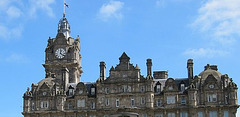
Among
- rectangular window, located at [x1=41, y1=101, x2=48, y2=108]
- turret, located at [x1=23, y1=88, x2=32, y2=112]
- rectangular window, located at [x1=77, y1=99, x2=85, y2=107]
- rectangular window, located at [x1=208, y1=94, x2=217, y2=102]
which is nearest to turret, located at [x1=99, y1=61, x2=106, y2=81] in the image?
rectangular window, located at [x1=77, y1=99, x2=85, y2=107]

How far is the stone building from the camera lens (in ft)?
274

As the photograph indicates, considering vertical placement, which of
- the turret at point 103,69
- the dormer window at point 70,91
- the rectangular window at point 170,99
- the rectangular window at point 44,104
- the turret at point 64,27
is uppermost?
the turret at point 64,27

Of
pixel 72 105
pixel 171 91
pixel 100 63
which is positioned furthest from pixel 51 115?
pixel 171 91

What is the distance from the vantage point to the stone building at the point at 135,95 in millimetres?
83438

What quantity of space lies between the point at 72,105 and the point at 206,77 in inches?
911

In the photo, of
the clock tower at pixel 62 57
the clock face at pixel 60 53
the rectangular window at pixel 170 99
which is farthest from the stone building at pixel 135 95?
the clock face at pixel 60 53

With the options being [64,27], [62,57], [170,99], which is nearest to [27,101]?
[62,57]

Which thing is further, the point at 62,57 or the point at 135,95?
the point at 62,57

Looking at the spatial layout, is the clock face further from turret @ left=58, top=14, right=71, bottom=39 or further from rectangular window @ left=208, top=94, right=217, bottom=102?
rectangular window @ left=208, top=94, right=217, bottom=102

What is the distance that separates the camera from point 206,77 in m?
85.0

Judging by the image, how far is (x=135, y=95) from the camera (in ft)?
281

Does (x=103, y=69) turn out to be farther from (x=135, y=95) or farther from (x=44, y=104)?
(x=44, y=104)

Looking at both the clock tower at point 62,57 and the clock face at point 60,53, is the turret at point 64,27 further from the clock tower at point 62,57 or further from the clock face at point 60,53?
the clock face at point 60,53

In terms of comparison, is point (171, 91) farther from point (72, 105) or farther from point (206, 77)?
point (72, 105)
